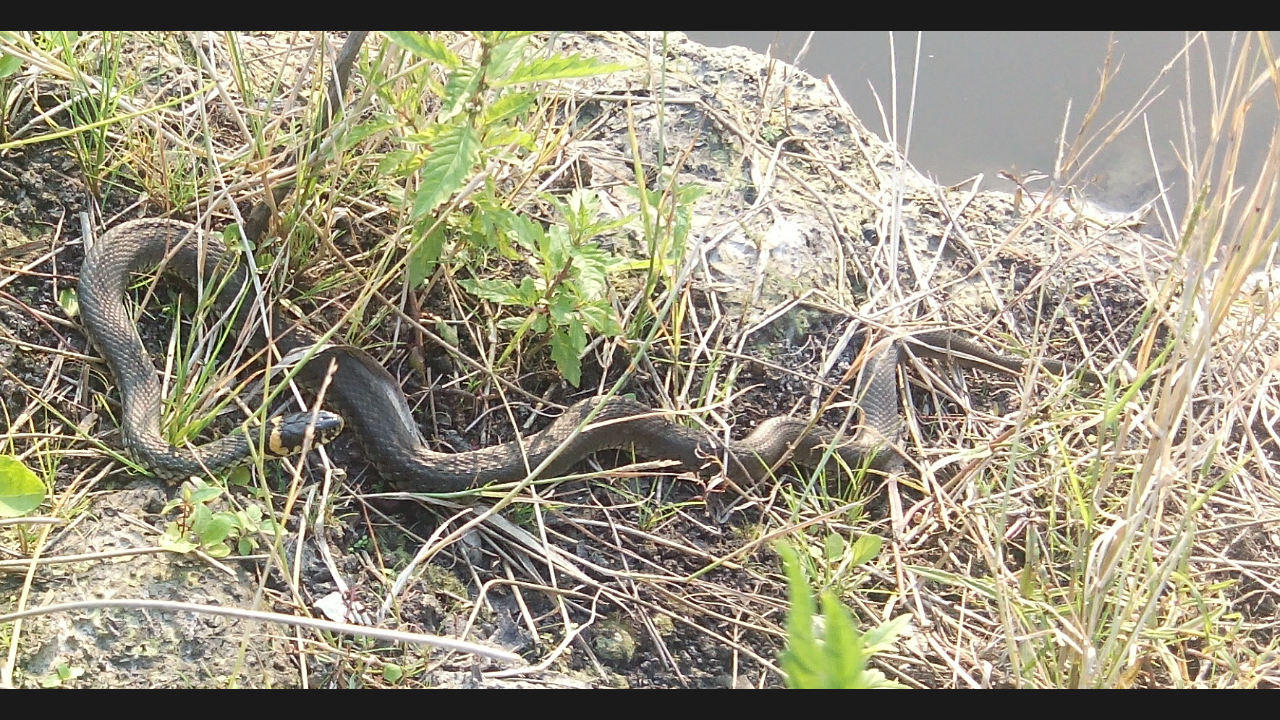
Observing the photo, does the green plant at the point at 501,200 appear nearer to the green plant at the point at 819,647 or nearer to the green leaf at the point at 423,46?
the green leaf at the point at 423,46

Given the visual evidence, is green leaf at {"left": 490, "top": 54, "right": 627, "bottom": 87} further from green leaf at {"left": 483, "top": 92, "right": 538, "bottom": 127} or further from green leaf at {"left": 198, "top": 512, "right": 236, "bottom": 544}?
green leaf at {"left": 198, "top": 512, "right": 236, "bottom": 544}

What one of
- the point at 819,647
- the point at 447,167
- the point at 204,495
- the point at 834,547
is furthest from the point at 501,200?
the point at 819,647

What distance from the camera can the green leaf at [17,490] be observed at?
6.81ft

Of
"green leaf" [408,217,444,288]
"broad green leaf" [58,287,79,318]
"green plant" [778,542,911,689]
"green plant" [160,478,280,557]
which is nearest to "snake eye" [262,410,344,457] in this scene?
"green plant" [160,478,280,557]

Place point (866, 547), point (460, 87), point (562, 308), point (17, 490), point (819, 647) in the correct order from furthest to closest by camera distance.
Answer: point (562, 308)
point (866, 547)
point (460, 87)
point (17, 490)
point (819, 647)

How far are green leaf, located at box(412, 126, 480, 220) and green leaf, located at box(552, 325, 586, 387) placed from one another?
731mm

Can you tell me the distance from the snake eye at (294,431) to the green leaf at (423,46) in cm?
112

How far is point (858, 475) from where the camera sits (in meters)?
3.03

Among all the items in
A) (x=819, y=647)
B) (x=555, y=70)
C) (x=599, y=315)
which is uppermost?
(x=555, y=70)

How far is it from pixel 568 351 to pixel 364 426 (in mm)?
697

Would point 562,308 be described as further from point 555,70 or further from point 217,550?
point 217,550

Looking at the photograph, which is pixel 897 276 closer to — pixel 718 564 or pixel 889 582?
pixel 889 582

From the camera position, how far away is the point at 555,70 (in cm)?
213

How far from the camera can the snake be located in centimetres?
262
